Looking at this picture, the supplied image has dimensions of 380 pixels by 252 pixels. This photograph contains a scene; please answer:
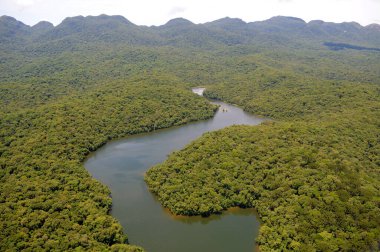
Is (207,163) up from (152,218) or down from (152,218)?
up

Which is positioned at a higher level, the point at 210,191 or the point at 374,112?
the point at 374,112

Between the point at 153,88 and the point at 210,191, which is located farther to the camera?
the point at 153,88

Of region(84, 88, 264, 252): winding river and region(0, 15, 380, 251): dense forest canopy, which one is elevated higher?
region(0, 15, 380, 251): dense forest canopy

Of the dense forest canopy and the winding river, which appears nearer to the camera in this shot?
the dense forest canopy

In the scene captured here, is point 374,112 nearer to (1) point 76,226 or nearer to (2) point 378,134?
(2) point 378,134

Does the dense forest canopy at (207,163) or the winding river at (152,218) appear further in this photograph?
the winding river at (152,218)

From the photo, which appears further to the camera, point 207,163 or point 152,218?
point 207,163

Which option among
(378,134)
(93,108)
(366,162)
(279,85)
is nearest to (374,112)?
(378,134)

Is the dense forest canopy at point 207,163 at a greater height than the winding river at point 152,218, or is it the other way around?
the dense forest canopy at point 207,163
